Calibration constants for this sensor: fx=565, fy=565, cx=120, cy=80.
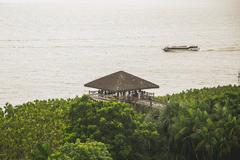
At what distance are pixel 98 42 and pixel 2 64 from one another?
131ft

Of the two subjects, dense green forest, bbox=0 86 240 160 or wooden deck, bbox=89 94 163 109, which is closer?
dense green forest, bbox=0 86 240 160

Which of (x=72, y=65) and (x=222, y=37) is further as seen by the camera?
(x=222, y=37)

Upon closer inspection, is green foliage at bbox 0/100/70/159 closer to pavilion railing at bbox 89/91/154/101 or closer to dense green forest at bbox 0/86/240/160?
dense green forest at bbox 0/86/240/160

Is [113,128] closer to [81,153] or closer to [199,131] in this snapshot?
[81,153]

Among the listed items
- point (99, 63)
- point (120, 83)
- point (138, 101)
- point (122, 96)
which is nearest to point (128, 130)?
point (138, 101)

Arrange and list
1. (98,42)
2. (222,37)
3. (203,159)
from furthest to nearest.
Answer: (222,37) < (98,42) < (203,159)

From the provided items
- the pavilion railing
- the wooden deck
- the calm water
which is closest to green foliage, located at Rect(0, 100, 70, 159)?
the wooden deck

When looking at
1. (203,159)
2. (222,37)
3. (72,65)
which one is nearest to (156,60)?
(72,65)

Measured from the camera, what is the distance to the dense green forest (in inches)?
1209

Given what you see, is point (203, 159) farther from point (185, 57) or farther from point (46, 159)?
point (185, 57)

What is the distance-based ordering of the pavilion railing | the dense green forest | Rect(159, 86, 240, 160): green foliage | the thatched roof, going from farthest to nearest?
the thatched roof → the pavilion railing → Rect(159, 86, 240, 160): green foliage → the dense green forest

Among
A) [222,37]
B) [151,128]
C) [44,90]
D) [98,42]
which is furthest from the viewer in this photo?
[222,37]

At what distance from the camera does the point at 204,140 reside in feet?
111

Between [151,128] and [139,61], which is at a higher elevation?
[139,61]
